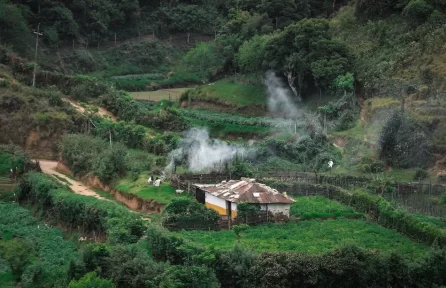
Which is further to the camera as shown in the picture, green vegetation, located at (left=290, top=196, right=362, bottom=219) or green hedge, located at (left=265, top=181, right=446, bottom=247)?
green vegetation, located at (left=290, top=196, right=362, bottom=219)

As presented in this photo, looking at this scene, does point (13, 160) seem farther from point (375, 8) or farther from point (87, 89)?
point (375, 8)

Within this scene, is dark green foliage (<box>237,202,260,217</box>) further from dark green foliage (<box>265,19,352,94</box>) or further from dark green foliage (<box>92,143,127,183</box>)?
dark green foliage (<box>265,19,352,94</box>)

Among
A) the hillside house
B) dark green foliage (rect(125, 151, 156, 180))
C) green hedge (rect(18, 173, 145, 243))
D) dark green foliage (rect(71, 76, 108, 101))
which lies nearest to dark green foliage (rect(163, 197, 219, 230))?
green hedge (rect(18, 173, 145, 243))

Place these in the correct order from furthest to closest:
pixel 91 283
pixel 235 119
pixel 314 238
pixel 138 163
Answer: pixel 235 119 < pixel 138 163 < pixel 314 238 < pixel 91 283

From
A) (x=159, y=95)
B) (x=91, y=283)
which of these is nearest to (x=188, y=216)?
(x=91, y=283)

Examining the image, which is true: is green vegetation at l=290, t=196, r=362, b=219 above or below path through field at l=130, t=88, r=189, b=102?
below

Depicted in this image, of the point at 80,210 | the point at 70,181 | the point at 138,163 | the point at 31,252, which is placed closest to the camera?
the point at 31,252

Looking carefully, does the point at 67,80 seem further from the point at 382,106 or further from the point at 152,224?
the point at 152,224

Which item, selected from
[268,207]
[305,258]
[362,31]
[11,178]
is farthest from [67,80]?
[305,258]
